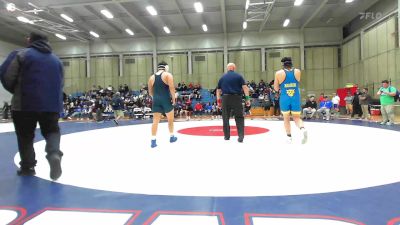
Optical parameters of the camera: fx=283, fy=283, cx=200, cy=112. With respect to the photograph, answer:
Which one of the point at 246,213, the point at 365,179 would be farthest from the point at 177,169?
the point at 365,179

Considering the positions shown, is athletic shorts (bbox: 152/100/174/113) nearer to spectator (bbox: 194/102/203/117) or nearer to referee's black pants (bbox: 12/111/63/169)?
referee's black pants (bbox: 12/111/63/169)

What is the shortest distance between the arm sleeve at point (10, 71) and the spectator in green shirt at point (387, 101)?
966cm

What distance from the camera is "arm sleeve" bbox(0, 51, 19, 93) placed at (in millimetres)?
2746

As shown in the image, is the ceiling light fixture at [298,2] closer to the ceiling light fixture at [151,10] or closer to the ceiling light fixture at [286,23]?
the ceiling light fixture at [286,23]

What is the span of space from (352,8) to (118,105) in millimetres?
15650

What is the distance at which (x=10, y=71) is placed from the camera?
2.74m

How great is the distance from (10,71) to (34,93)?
11.8 inches

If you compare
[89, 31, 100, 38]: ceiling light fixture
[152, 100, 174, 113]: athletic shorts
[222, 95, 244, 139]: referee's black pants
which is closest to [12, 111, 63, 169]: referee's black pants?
[152, 100, 174, 113]: athletic shorts

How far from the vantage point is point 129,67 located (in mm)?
23938

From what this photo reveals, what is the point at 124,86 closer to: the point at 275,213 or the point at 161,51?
the point at 161,51

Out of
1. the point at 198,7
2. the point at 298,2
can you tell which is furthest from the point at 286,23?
the point at 198,7

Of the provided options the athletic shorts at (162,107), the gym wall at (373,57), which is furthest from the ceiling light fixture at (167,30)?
the athletic shorts at (162,107)

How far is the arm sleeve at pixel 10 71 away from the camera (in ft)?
9.01

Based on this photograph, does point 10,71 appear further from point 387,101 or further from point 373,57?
point 373,57
